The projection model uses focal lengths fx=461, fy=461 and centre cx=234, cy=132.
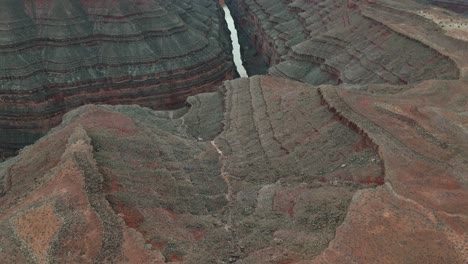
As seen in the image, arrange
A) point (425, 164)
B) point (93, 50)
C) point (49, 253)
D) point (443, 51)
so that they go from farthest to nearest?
point (93, 50) < point (443, 51) < point (425, 164) < point (49, 253)

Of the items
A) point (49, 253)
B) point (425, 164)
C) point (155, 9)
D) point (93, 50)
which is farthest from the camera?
point (155, 9)

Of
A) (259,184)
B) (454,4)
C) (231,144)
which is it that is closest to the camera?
(259,184)

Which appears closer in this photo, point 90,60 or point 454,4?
point 90,60

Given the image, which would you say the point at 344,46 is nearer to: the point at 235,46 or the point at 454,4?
the point at 235,46

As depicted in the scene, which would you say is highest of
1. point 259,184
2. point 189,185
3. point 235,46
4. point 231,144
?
point 189,185

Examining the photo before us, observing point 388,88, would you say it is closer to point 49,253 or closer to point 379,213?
Answer: point 379,213

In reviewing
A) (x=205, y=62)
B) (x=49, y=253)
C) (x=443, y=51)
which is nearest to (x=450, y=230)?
(x=49, y=253)

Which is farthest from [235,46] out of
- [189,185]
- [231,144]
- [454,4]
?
[189,185]

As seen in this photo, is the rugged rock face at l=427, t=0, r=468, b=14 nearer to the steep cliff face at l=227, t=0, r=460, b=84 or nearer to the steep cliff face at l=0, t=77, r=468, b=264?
the steep cliff face at l=227, t=0, r=460, b=84
